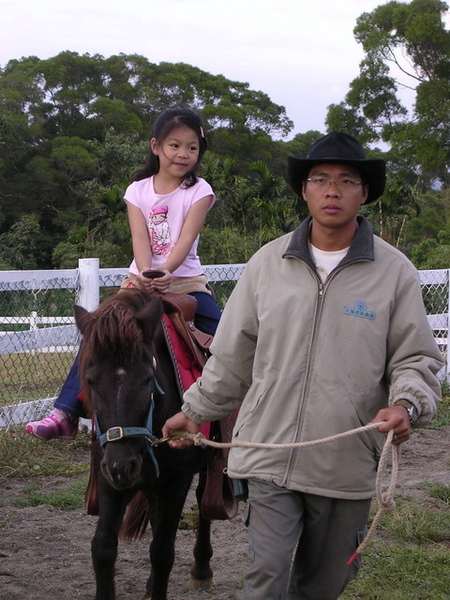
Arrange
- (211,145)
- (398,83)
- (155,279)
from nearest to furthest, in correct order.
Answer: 1. (155,279)
2. (398,83)
3. (211,145)

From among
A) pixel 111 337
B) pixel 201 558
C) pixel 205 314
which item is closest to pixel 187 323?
pixel 205 314

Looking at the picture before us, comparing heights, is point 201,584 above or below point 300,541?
below

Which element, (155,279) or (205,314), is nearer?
A: (155,279)

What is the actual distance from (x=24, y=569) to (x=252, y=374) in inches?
95.0

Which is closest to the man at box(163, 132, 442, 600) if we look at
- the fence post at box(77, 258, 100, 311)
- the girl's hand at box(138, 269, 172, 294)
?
the girl's hand at box(138, 269, 172, 294)

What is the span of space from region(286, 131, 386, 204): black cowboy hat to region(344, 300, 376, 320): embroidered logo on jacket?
0.50m

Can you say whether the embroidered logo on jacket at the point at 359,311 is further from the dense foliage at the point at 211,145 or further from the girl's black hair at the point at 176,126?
the dense foliage at the point at 211,145

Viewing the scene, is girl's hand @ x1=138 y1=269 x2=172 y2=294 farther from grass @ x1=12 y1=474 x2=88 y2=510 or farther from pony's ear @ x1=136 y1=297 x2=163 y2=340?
grass @ x1=12 y1=474 x2=88 y2=510

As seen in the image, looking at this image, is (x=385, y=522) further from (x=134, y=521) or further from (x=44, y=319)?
(x=44, y=319)

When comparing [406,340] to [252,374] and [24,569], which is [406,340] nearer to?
[252,374]

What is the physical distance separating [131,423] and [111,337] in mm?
366

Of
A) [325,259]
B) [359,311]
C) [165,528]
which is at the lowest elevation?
[165,528]

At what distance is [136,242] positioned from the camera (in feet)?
15.4

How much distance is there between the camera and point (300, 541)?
306cm
